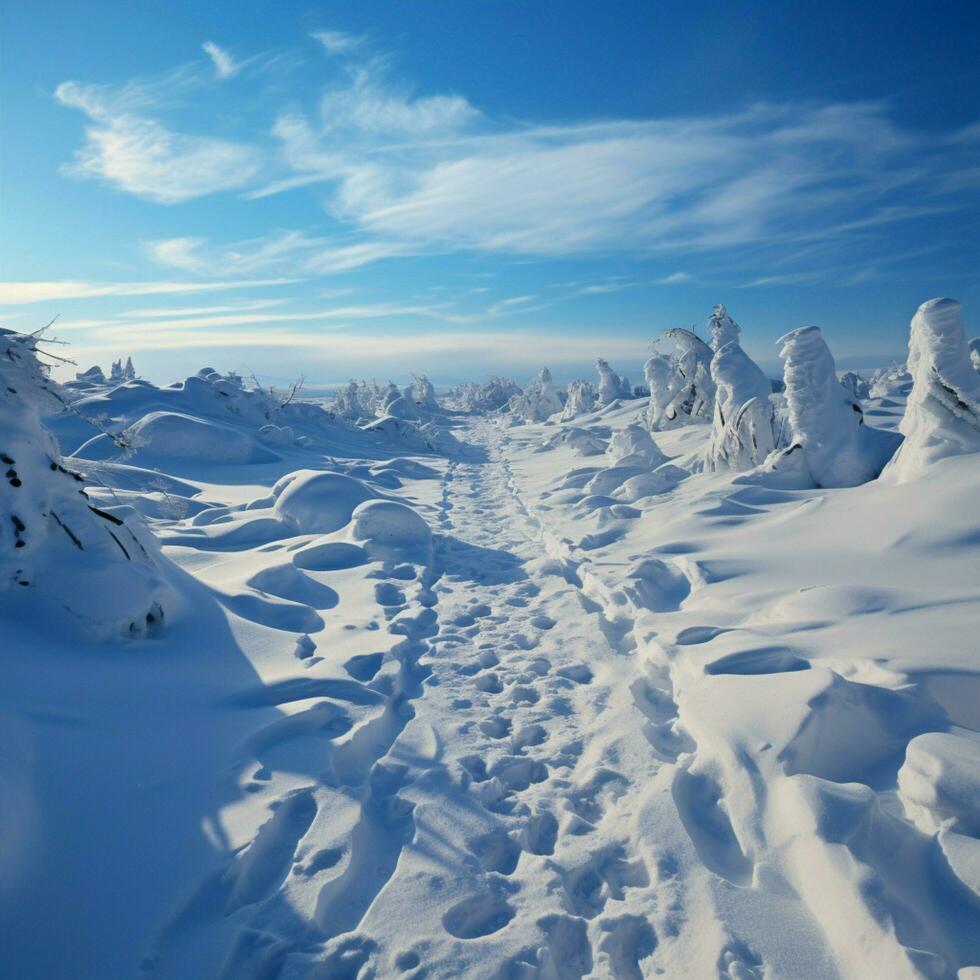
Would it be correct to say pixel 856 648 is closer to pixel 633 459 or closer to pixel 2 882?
pixel 2 882

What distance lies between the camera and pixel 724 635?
15.9 feet

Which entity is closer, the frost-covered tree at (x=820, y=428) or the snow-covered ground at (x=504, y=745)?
the snow-covered ground at (x=504, y=745)

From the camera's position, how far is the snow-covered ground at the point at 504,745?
2.40 m

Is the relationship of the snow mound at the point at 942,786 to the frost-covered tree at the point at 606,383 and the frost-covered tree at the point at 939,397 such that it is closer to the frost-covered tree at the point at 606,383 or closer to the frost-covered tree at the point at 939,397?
the frost-covered tree at the point at 939,397

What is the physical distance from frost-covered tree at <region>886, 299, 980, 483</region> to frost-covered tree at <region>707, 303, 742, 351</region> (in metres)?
9.19

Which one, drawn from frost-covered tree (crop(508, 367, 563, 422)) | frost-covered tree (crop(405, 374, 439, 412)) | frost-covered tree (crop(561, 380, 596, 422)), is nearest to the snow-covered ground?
frost-covered tree (crop(561, 380, 596, 422))

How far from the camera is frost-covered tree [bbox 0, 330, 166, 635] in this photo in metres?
3.99

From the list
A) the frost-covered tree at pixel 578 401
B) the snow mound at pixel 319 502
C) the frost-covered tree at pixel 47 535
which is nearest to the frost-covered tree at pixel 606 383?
the frost-covered tree at pixel 578 401

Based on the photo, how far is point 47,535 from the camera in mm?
4250

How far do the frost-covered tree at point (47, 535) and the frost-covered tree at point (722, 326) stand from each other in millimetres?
16603

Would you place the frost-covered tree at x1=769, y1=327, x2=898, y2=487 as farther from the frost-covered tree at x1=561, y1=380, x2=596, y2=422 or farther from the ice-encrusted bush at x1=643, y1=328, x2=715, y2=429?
the frost-covered tree at x1=561, y1=380, x2=596, y2=422

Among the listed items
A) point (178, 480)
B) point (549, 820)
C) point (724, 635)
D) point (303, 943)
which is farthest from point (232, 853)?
point (178, 480)

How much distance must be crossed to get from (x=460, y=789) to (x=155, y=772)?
170 cm

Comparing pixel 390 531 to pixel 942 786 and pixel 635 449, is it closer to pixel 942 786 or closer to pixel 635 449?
pixel 942 786
